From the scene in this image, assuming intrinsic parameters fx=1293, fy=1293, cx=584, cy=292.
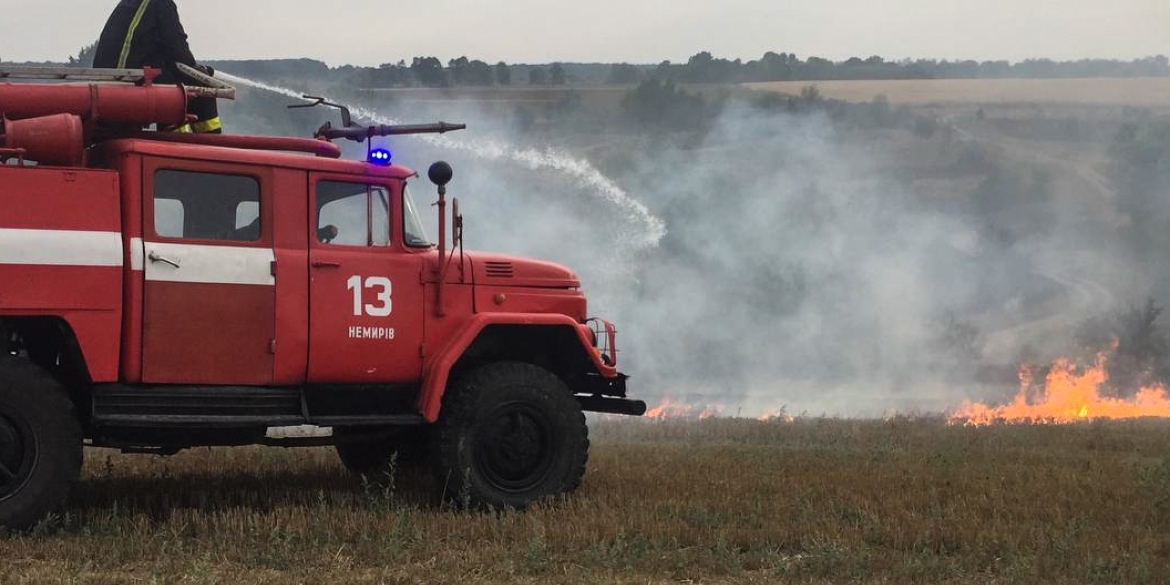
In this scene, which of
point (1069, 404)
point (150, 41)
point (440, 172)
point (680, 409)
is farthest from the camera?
point (680, 409)

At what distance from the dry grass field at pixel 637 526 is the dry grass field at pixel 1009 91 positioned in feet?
169

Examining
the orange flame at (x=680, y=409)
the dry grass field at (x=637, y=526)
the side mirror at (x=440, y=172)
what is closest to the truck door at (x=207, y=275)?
the dry grass field at (x=637, y=526)

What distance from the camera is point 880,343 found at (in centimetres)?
5147

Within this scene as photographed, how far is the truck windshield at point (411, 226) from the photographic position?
10672 mm

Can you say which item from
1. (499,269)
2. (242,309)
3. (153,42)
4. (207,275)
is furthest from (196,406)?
(153,42)

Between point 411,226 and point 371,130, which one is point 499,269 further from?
point 371,130

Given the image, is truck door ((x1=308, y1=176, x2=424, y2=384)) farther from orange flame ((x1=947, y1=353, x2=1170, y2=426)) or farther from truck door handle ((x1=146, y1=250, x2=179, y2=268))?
orange flame ((x1=947, y1=353, x2=1170, y2=426))

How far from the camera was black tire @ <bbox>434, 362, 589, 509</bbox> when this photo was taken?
1052 cm

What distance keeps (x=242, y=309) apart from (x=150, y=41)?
3.08 meters

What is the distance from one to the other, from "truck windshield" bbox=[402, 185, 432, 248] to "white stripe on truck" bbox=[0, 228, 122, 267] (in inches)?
91.7

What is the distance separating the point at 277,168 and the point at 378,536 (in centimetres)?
300

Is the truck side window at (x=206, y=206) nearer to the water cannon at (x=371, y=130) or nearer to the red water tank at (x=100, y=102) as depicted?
the red water tank at (x=100, y=102)

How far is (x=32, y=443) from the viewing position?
29.4 ft

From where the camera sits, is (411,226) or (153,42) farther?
(153,42)
